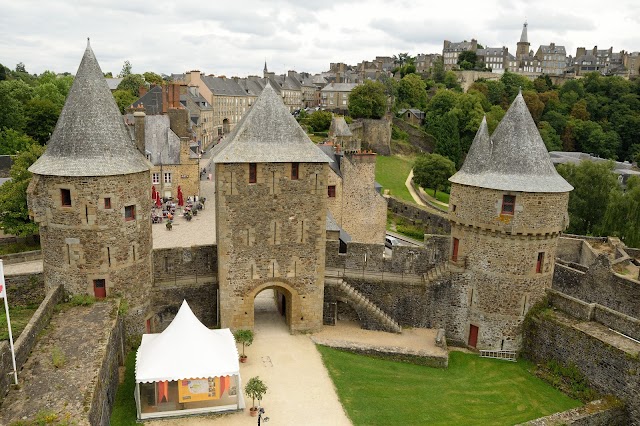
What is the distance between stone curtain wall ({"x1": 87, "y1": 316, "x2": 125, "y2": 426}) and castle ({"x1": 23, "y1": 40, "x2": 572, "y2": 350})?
1663mm

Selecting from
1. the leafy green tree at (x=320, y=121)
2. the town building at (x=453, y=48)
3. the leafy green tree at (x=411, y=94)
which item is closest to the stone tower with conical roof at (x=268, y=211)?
the leafy green tree at (x=320, y=121)

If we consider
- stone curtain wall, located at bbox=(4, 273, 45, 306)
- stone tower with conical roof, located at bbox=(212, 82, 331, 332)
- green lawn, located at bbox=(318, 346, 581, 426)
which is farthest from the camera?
stone curtain wall, located at bbox=(4, 273, 45, 306)

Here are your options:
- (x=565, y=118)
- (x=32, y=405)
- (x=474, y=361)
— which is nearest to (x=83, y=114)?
(x=32, y=405)

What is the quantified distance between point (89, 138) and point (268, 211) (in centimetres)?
748

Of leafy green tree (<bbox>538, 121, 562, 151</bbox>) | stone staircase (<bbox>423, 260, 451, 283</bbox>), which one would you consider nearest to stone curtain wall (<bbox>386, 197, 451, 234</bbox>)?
stone staircase (<bbox>423, 260, 451, 283</bbox>)

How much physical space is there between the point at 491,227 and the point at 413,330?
623 centimetres

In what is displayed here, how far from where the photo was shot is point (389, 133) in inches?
2985

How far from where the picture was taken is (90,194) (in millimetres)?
19438

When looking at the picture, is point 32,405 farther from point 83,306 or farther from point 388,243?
point 388,243

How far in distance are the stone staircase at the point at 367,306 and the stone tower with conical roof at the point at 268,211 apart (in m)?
1.49

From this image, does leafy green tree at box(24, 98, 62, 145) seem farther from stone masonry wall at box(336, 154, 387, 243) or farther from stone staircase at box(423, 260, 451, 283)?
stone staircase at box(423, 260, 451, 283)

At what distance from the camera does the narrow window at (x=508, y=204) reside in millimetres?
22422

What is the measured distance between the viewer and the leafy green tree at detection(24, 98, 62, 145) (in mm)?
63031

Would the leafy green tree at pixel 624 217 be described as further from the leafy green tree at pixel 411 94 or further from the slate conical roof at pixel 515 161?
the leafy green tree at pixel 411 94
